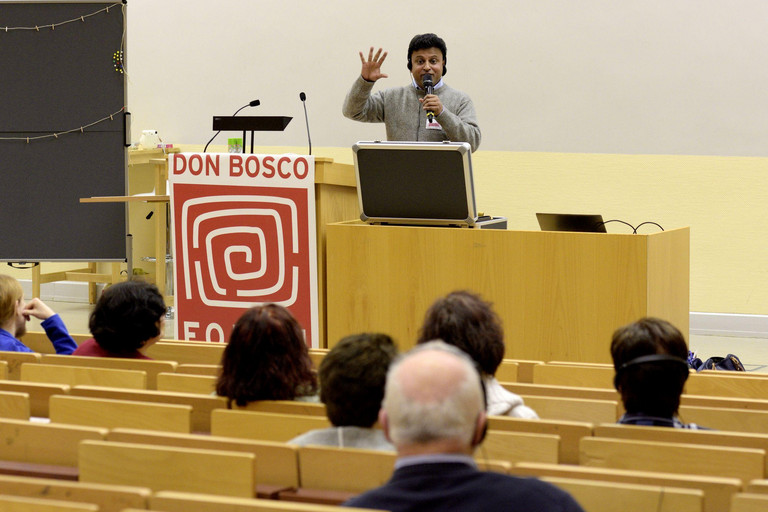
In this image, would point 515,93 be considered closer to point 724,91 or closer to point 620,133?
point 620,133

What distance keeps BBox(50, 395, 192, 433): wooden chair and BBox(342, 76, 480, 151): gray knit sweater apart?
8.49ft

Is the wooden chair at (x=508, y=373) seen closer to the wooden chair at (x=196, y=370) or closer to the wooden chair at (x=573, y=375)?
the wooden chair at (x=573, y=375)

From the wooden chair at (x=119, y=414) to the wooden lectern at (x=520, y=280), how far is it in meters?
1.77

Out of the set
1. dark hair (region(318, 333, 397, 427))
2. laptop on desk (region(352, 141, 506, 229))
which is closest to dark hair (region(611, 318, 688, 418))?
dark hair (region(318, 333, 397, 427))

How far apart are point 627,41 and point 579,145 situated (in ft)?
2.52

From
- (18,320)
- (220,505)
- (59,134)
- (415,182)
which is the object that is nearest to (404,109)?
(415,182)

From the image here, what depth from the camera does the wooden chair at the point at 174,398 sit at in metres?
2.43

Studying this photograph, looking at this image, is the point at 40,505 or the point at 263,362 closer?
the point at 40,505

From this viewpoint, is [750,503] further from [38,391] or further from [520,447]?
[38,391]

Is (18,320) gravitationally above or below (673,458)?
above

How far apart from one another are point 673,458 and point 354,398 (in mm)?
628

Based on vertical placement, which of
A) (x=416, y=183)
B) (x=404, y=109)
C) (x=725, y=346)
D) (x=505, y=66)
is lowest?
(x=725, y=346)

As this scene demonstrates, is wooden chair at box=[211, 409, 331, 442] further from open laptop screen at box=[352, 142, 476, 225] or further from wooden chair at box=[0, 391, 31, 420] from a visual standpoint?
open laptop screen at box=[352, 142, 476, 225]

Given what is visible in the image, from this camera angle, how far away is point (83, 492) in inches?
66.8
